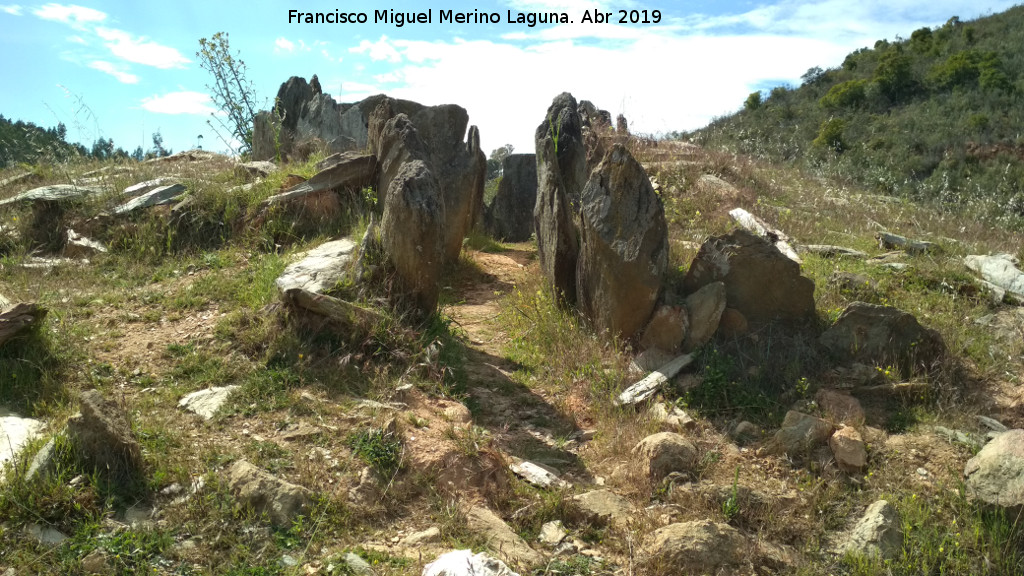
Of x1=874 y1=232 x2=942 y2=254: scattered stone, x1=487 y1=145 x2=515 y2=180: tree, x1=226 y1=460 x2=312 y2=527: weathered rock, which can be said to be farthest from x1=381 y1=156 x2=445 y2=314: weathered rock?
x1=487 y1=145 x2=515 y2=180: tree

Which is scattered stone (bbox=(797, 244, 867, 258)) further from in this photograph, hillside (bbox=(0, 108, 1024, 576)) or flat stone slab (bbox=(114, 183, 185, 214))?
flat stone slab (bbox=(114, 183, 185, 214))

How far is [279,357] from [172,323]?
1.38 m

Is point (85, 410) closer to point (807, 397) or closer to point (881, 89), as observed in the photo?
point (807, 397)

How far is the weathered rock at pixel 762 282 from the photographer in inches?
244

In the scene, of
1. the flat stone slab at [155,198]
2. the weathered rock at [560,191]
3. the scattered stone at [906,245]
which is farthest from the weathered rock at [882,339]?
the flat stone slab at [155,198]

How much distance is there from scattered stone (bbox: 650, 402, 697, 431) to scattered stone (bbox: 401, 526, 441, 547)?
2012mm

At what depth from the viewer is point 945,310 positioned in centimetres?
693

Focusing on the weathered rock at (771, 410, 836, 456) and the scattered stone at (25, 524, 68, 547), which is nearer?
the scattered stone at (25, 524, 68, 547)

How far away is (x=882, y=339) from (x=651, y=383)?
71.5 inches

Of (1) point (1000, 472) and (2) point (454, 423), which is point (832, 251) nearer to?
(1) point (1000, 472)

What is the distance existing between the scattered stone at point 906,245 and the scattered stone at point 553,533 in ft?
20.6

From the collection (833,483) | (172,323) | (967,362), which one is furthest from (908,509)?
(172,323)

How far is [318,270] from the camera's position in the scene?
658 centimetres

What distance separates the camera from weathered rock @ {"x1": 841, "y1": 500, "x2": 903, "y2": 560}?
4.19 metres
